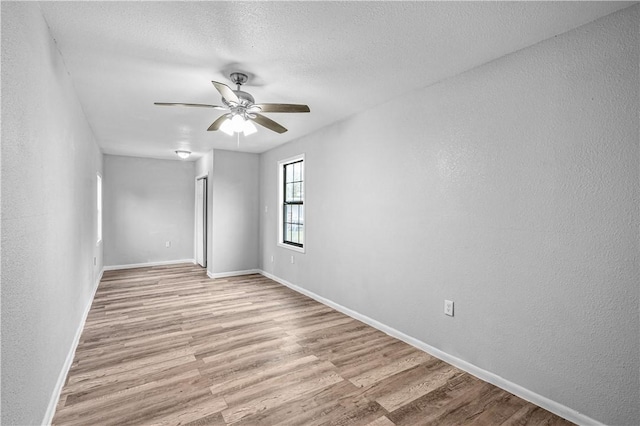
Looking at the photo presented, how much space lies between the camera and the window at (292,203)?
16.3ft

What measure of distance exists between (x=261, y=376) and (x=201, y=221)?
16.5 feet

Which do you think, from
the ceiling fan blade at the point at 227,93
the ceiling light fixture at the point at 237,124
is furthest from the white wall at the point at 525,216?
the ceiling fan blade at the point at 227,93

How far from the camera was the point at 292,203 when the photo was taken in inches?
204

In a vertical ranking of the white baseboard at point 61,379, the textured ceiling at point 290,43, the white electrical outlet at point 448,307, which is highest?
the textured ceiling at point 290,43

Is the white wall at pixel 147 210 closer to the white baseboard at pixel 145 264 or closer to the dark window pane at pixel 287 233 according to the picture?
the white baseboard at pixel 145 264

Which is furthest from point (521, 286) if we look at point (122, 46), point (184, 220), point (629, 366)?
point (184, 220)

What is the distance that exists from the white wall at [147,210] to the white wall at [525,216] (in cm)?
520

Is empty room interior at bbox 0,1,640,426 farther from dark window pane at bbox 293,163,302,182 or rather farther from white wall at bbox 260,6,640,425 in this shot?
dark window pane at bbox 293,163,302,182

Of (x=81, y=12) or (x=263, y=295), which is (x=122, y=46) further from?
(x=263, y=295)

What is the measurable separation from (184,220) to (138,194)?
1.07m

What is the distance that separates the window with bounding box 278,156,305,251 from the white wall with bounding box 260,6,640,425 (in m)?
1.69

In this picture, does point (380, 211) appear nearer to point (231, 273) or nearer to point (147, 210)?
point (231, 273)

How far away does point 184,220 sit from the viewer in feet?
23.7

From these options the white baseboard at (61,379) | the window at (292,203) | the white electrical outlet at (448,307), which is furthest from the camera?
the window at (292,203)
